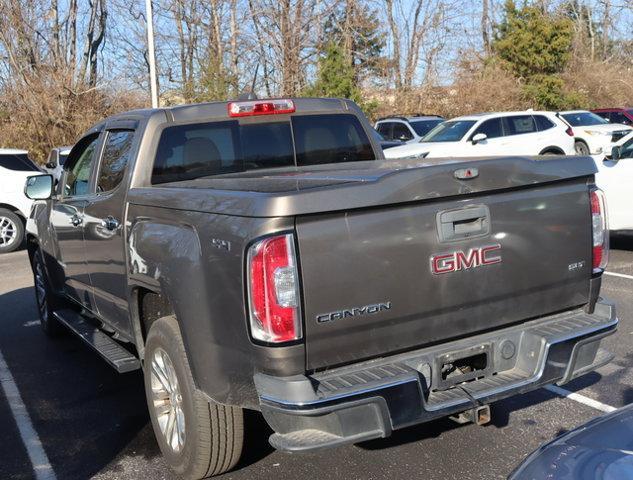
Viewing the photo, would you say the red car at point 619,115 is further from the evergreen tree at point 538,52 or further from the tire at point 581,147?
the evergreen tree at point 538,52

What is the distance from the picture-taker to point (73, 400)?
17.0 feet

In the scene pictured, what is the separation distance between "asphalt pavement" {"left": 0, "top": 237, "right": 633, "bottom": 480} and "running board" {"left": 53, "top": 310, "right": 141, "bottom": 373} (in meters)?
0.42

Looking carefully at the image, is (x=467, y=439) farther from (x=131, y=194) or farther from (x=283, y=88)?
(x=283, y=88)

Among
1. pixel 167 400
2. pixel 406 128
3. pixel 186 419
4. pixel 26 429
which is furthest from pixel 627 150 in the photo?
pixel 406 128

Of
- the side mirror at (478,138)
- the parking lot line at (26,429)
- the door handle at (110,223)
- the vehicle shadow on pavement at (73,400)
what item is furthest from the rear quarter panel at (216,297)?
the side mirror at (478,138)

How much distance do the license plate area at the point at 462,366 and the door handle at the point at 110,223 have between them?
2157mm

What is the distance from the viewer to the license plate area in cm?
331

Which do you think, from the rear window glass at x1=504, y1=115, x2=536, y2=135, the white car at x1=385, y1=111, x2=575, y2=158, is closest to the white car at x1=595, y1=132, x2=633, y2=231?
the white car at x1=385, y1=111, x2=575, y2=158

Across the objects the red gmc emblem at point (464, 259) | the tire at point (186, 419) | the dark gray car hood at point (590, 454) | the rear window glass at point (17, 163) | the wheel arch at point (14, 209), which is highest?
the rear window glass at point (17, 163)

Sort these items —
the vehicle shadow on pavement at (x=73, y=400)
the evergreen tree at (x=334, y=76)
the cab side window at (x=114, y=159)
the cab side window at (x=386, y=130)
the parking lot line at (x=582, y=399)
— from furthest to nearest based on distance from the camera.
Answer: the evergreen tree at (x=334, y=76), the cab side window at (x=386, y=130), the cab side window at (x=114, y=159), the parking lot line at (x=582, y=399), the vehicle shadow on pavement at (x=73, y=400)

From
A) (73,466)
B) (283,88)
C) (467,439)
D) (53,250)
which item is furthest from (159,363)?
(283,88)

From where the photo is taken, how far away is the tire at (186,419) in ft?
11.6

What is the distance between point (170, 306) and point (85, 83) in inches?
1011

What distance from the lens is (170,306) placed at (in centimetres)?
389
